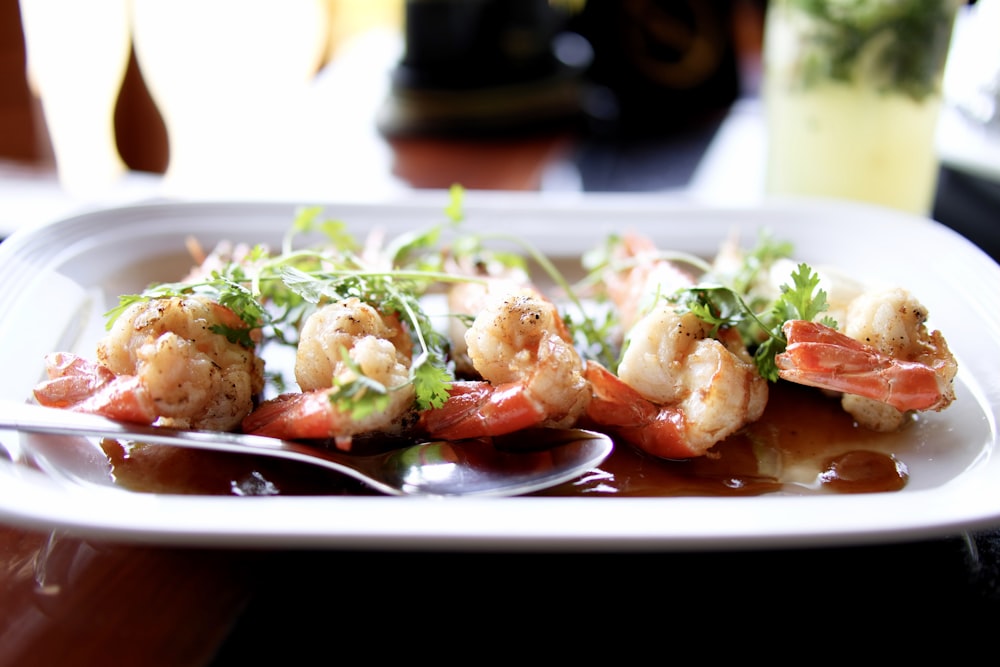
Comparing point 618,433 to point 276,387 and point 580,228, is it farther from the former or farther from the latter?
point 580,228

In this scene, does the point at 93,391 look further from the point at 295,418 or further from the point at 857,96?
the point at 857,96

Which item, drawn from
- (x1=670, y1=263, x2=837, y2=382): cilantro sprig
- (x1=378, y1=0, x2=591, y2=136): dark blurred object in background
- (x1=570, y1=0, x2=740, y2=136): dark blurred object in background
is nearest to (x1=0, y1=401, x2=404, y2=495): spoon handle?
(x1=670, y1=263, x2=837, y2=382): cilantro sprig

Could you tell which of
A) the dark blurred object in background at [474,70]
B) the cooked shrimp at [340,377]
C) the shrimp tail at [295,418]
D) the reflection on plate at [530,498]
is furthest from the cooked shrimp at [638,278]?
the dark blurred object in background at [474,70]

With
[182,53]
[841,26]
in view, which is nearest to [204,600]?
[841,26]

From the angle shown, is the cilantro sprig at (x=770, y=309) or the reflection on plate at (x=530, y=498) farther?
the cilantro sprig at (x=770, y=309)

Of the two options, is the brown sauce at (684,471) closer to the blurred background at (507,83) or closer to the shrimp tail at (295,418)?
the shrimp tail at (295,418)
